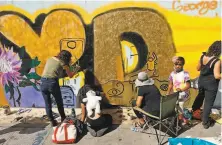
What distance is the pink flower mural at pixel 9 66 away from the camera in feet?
22.1

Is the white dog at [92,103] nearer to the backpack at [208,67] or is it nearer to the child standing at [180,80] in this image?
the child standing at [180,80]

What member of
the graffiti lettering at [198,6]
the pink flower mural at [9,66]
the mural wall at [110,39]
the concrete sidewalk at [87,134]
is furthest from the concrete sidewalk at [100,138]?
the graffiti lettering at [198,6]

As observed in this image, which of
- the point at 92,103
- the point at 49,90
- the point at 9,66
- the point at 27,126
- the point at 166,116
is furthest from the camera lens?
the point at 9,66

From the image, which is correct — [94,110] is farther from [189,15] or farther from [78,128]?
[189,15]

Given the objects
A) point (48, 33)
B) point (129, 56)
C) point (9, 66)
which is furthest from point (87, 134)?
point (9, 66)

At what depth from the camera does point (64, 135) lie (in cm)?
563

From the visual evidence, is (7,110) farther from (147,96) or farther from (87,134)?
(147,96)

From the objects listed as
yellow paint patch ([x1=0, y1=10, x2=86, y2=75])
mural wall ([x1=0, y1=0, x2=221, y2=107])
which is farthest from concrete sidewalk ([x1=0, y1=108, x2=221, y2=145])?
yellow paint patch ([x1=0, y1=10, x2=86, y2=75])

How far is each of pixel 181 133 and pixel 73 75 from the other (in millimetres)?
2389

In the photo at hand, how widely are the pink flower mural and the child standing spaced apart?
3106mm

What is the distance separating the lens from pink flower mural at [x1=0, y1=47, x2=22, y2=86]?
6.73 meters

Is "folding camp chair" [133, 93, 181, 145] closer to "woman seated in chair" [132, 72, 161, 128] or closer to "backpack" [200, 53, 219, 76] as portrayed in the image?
"woman seated in chair" [132, 72, 161, 128]

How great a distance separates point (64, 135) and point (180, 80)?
2.32m

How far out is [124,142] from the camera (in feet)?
18.7
